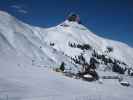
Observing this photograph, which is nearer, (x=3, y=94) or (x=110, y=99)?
(x=3, y=94)

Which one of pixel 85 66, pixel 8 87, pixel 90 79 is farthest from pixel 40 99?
pixel 85 66

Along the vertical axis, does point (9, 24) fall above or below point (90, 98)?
above

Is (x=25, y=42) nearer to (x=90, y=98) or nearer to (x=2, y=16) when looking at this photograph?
(x=2, y=16)

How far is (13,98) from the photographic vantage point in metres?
A: 35.5

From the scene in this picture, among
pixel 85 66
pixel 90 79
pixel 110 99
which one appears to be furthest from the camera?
A: pixel 85 66

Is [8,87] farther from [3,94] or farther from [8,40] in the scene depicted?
[8,40]

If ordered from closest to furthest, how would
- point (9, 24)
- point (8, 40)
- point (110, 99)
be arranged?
point (110, 99) < point (8, 40) < point (9, 24)

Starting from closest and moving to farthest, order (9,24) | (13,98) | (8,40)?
(13,98) → (8,40) → (9,24)

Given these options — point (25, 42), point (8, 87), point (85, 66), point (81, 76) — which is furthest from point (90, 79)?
point (25, 42)

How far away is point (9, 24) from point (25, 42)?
2638cm

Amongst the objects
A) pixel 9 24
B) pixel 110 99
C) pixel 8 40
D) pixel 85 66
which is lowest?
pixel 110 99

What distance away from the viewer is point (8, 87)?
43.1 meters

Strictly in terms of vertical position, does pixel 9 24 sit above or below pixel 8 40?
above

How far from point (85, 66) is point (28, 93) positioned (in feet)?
195
